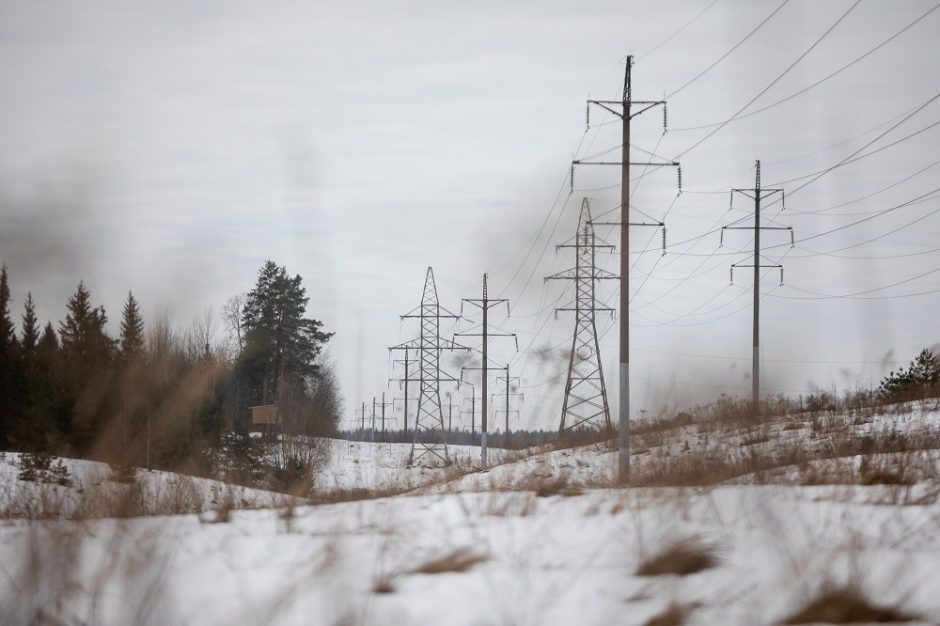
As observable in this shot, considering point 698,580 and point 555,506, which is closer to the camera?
point 698,580

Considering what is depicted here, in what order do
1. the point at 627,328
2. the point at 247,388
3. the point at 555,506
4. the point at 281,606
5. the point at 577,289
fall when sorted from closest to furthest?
the point at 281,606
the point at 555,506
the point at 627,328
the point at 577,289
the point at 247,388

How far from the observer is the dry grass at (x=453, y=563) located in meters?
4.00

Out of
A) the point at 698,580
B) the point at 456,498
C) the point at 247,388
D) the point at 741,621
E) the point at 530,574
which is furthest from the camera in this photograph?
the point at 247,388

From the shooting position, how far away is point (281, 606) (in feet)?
10.9

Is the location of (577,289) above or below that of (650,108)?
below

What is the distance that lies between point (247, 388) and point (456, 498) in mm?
69353

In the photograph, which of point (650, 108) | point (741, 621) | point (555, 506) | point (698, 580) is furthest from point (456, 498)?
point (650, 108)

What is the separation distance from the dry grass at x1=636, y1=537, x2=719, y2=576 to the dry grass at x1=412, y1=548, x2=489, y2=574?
2.79 feet

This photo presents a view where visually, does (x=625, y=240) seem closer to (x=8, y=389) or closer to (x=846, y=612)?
(x=846, y=612)

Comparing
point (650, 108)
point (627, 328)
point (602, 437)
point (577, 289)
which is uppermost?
point (650, 108)

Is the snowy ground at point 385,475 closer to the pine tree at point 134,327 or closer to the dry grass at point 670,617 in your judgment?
the pine tree at point 134,327

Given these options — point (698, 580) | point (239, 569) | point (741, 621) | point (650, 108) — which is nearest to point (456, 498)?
point (239, 569)

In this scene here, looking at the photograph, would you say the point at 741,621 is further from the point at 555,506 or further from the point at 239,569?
the point at 555,506

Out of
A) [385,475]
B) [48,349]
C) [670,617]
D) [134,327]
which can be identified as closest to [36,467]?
[134,327]
